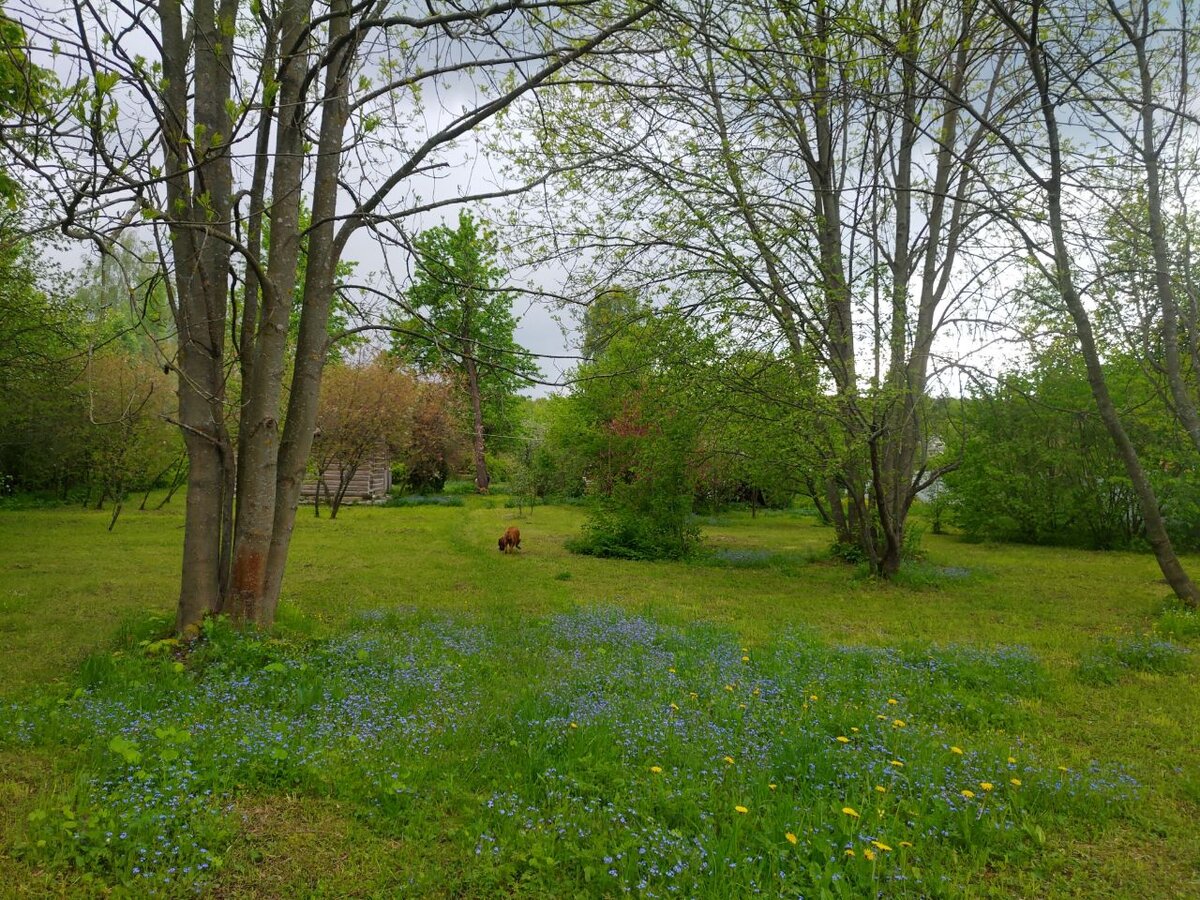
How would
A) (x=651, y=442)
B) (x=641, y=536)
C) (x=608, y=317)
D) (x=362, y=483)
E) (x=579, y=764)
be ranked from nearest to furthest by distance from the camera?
(x=579, y=764) → (x=608, y=317) → (x=651, y=442) → (x=641, y=536) → (x=362, y=483)

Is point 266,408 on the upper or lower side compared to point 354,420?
lower

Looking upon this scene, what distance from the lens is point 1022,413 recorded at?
17.2m

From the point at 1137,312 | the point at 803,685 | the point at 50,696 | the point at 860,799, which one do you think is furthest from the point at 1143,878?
the point at 1137,312

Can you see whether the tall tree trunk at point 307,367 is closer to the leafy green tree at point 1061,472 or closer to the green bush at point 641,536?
the green bush at point 641,536

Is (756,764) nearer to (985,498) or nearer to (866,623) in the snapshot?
(866,623)

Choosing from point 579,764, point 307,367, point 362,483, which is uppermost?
point 307,367

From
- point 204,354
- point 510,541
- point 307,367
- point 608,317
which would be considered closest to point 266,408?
point 307,367

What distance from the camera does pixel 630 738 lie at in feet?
12.5

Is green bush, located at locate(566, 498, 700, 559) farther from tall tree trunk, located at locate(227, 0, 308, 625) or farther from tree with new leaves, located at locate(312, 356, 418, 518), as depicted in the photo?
tree with new leaves, located at locate(312, 356, 418, 518)

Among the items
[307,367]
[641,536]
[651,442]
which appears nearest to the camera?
[307,367]

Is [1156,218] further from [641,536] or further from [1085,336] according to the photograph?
[641,536]

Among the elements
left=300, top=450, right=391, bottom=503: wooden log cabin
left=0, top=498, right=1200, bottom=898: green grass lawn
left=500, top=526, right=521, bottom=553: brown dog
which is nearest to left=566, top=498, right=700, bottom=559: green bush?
left=500, top=526, right=521, bottom=553: brown dog

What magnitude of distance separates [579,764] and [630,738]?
400mm

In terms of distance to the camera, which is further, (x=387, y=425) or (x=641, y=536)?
(x=387, y=425)
